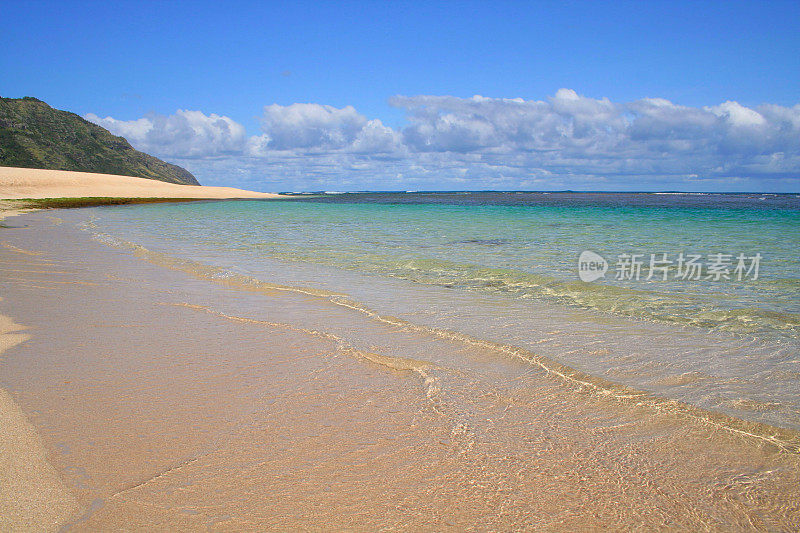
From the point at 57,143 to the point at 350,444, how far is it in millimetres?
113967

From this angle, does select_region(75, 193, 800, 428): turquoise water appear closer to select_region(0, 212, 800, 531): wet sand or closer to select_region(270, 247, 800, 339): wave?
select_region(270, 247, 800, 339): wave

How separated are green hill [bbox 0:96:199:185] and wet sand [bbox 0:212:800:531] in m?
96.6

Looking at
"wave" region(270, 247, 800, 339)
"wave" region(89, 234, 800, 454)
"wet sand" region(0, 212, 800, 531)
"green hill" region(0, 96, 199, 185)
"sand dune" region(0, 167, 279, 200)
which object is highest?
"green hill" region(0, 96, 199, 185)

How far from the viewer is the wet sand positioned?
Answer: 2.26m

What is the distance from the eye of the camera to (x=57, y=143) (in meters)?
94.0

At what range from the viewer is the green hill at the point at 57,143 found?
279 feet

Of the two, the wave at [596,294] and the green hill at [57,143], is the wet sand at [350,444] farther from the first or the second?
the green hill at [57,143]

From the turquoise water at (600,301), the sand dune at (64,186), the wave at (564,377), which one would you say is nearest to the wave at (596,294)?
the turquoise water at (600,301)

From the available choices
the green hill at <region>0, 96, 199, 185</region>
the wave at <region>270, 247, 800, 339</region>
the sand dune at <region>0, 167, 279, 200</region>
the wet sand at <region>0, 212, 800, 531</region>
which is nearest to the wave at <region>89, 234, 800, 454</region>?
the wet sand at <region>0, 212, 800, 531</region>

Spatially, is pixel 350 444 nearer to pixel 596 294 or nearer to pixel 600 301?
pixel 600 301

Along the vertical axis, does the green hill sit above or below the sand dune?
above

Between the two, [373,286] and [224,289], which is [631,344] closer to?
[373,286]

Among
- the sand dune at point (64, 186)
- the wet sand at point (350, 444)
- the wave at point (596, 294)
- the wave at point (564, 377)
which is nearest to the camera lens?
the wet sand at point (350, 444)

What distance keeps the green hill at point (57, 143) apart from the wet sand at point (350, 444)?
96596mm
